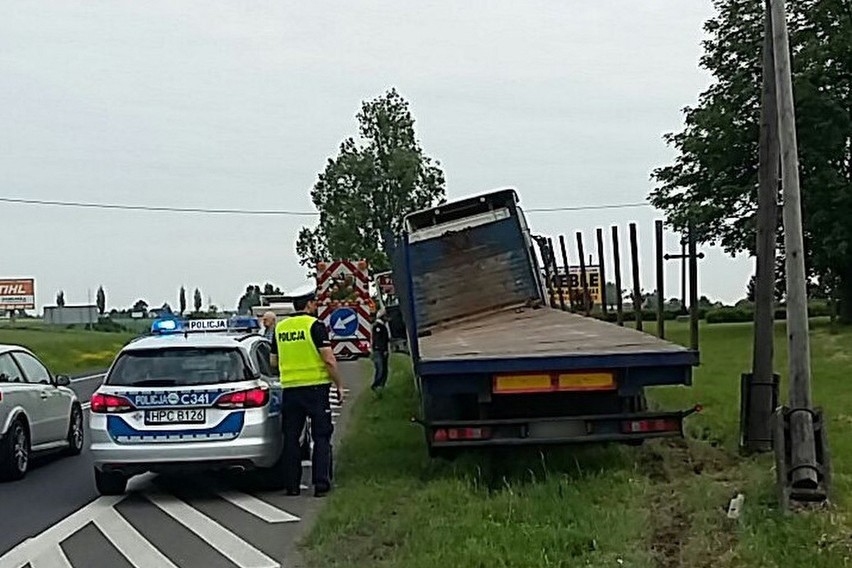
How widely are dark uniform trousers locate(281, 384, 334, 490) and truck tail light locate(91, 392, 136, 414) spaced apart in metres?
1.39

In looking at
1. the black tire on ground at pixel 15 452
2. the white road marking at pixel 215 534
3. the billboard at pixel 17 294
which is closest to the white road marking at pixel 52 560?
the white road marking at pixel 215 534

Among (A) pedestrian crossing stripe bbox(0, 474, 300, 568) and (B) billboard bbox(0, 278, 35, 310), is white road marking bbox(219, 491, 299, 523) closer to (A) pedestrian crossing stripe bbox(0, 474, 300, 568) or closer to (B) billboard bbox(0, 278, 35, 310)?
(A) pedestrian crossing stripe bbox(0, 474, 300, 568)

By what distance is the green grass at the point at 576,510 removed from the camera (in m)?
7.83

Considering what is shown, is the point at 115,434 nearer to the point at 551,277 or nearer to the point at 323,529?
the point at 323,529

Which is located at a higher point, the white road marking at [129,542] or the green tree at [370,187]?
the green tree at [370,187]

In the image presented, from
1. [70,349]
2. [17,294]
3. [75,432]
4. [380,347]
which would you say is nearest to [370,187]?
[70,349]

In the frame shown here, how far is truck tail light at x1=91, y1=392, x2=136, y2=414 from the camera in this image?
11.4 meters

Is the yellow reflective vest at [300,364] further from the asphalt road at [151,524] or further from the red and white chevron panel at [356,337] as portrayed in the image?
the red and white chevron panel at [356,337]

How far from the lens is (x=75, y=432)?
16.2 metres

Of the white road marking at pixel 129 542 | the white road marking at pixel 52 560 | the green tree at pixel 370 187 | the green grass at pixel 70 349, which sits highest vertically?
the green tree at pixel 370 187

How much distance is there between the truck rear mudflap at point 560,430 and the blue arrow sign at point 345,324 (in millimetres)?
8928

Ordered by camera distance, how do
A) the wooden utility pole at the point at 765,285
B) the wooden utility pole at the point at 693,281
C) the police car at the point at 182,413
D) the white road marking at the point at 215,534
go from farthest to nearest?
1. the wooden utility pole at the point at 693,281
2. the wooden utility pole at the point at 765,285
3. the police car at the point at 182,413
4. the white road marking at the point at 215,534

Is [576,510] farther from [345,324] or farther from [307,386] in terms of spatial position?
[345,324]

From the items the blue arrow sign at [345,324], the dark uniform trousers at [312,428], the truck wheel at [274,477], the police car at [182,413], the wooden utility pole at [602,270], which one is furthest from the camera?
the blue arrow sign at [345,324]
